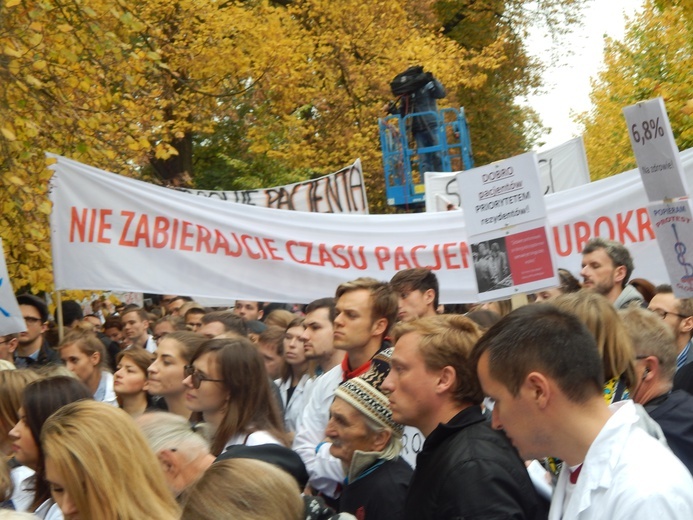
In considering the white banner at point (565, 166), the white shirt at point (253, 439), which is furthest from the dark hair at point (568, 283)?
the white banner at point (565, 166)

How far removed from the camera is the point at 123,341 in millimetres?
10836

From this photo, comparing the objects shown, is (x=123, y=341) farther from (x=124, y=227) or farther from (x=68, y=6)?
(x=68, y=6)

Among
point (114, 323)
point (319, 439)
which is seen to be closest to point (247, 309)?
point (114, 323)

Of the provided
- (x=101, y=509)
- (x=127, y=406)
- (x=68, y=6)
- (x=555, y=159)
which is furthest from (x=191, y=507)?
(x=555, y=159)

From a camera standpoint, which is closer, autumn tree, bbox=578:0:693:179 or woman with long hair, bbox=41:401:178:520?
woman with long hair, bbox=41:401:178:520

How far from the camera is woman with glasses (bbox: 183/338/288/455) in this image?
16.6ft

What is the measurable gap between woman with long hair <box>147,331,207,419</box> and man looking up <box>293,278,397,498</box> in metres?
0.68

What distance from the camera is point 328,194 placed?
14023mm

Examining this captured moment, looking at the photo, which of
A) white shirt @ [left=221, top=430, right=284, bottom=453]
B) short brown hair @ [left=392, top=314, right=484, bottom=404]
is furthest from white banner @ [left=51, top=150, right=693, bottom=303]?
short brown hair @ [left=392, top=314, right=484, bottom=404]

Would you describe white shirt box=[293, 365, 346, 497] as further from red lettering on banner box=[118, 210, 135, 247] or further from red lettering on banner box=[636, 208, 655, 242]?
red lettering on banner box=[636, 208, 655, 242]

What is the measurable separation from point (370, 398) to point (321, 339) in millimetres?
2217

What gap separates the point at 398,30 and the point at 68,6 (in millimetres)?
13864

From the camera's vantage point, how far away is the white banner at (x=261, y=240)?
326 inches

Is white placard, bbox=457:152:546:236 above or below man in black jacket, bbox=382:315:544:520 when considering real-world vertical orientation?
above
